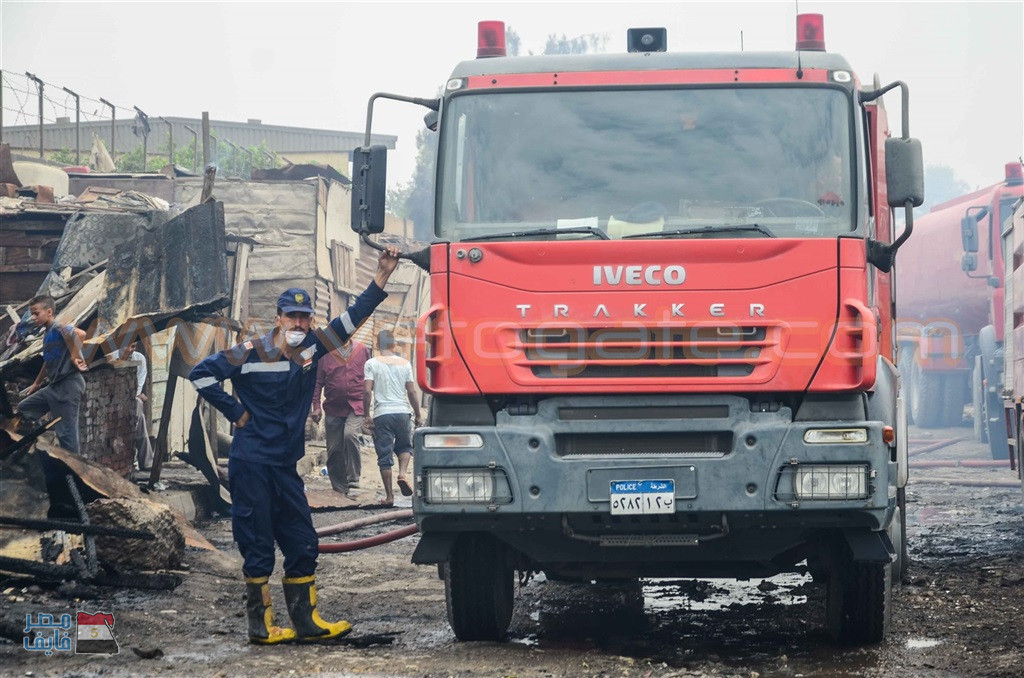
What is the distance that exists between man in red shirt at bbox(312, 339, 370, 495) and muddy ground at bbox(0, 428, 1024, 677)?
13.2 ft

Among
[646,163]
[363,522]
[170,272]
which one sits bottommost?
[363,522]

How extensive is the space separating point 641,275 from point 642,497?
98 cm

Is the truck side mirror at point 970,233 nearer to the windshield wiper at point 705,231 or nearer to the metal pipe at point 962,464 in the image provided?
the metal pipe at point 962,464

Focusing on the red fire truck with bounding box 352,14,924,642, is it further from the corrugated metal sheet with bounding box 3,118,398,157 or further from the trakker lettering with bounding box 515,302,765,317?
the corrugated metal sheet with bounding box 3,118,398,157

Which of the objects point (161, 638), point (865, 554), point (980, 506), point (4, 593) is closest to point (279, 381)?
point (161, 638)

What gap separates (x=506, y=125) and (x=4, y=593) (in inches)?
147

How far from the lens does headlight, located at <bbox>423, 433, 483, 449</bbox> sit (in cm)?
574

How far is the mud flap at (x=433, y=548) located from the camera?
6.04m

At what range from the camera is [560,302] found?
19.0 ft

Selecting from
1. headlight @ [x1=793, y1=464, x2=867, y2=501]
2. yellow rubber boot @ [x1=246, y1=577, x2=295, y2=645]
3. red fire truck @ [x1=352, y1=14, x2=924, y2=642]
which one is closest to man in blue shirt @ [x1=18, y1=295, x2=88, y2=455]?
yellow rubber boot @ [x1=246, y1=577, x2=295, y2=645]

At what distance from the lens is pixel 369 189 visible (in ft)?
21.1

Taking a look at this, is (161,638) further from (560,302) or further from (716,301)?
(716,301)

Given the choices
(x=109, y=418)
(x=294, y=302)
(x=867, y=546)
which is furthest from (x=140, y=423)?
(x=867, y=546)

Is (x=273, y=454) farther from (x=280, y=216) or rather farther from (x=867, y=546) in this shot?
(x=280, y=216)
